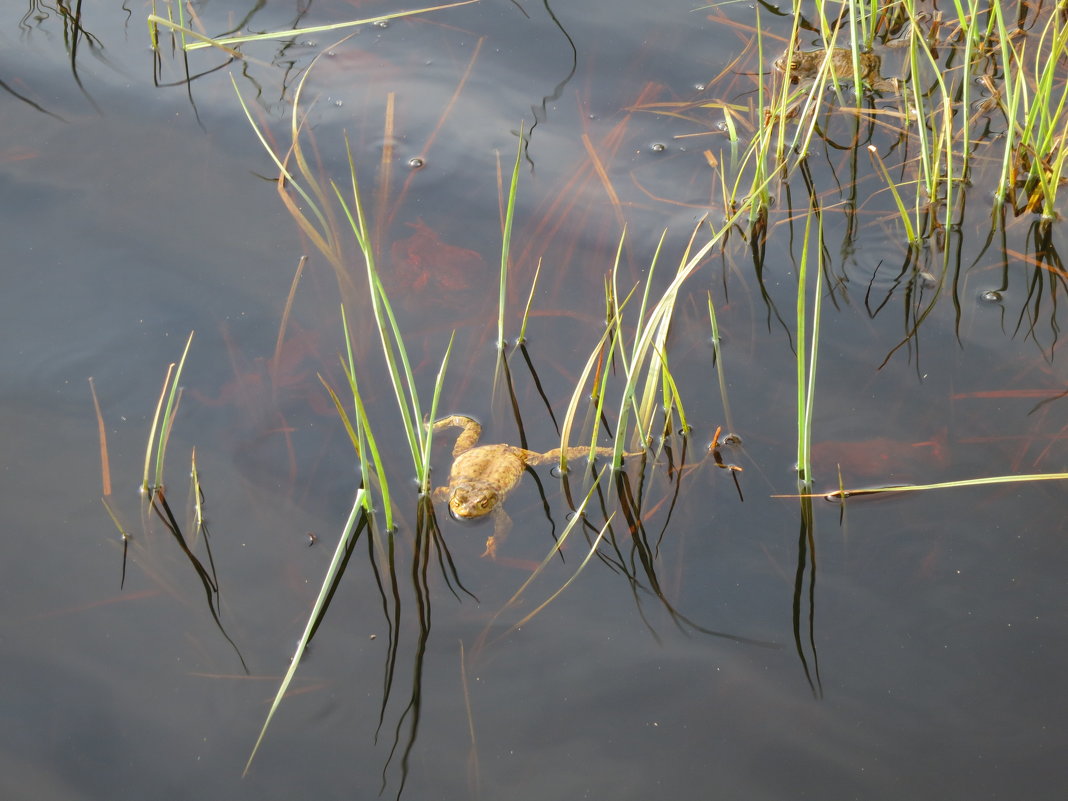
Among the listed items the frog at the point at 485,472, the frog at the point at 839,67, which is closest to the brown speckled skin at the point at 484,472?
the frog at the point at 485,472

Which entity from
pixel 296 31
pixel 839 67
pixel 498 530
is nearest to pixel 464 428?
pixel 498 530

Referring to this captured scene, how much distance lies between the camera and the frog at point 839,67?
4.41 meters

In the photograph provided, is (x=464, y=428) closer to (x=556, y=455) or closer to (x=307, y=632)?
(x=556, y=455)

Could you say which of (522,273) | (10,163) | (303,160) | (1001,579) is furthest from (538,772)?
(10,163)

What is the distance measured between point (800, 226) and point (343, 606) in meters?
2.42

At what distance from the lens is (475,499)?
2.88 meters

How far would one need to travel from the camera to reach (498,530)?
2.92 meters

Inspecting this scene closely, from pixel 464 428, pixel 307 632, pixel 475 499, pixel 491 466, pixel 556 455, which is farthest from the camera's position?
pixel 464 428

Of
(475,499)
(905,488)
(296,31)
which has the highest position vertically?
(296,31)

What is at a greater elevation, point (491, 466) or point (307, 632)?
point (491, 466)

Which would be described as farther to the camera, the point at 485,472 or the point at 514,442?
the point at 514,442

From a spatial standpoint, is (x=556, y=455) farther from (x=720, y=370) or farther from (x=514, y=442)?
(x=720, y=370)

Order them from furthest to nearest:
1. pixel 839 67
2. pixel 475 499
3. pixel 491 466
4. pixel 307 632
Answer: pixel 839 67 < pixel 491 466 < pixel 475 499 < pixel 307 632

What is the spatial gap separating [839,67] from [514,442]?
276 centimetres
